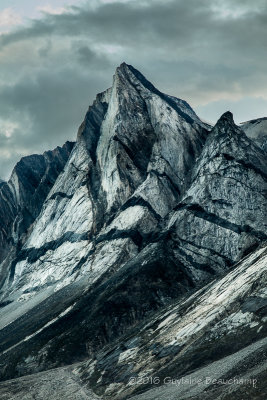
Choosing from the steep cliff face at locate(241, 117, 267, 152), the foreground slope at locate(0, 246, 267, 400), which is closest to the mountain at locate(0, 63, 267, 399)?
the foreground slope at locate(0, 246, 267, 400)

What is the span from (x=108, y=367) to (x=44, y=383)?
11.6 m

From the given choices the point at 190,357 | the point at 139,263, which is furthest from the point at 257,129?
the point at 190,357

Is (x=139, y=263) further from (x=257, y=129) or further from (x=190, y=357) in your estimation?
(x=257, y=129)

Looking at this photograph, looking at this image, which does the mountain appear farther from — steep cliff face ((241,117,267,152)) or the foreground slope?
steep cliff face ((241,117,267,152))

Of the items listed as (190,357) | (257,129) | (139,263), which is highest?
(257,129)

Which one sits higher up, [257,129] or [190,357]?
[257,129]

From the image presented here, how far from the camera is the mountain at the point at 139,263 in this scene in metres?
59.6

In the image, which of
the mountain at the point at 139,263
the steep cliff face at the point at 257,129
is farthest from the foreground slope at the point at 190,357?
the steep cliff face at the point at 257,129

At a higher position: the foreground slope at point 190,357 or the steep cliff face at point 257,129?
the steep cliff face at point 257,129

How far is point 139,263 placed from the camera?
107250 millimetres

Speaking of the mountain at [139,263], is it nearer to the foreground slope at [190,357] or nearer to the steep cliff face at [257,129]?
the foreground slope at [190,357]

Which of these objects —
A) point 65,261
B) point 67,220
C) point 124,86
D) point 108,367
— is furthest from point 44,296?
point 124,86

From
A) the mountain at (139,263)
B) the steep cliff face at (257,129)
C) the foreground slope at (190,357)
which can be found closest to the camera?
the foreground slope at (190,357)

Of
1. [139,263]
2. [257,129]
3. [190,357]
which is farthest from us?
[257,129]
